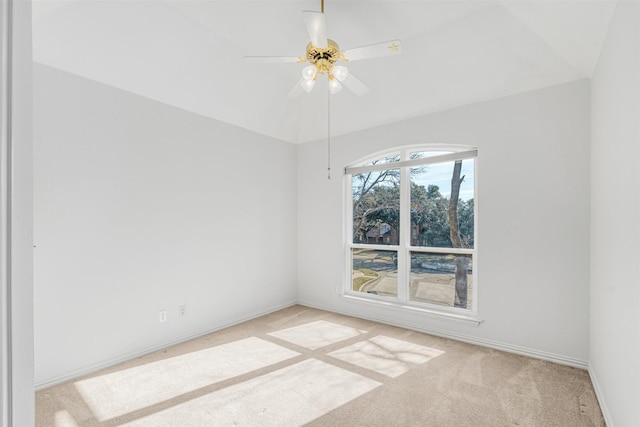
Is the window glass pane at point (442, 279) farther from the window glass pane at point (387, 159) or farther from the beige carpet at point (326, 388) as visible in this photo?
→ the window glass pane at point (387, 159)

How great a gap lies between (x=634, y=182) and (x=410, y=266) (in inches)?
96.2

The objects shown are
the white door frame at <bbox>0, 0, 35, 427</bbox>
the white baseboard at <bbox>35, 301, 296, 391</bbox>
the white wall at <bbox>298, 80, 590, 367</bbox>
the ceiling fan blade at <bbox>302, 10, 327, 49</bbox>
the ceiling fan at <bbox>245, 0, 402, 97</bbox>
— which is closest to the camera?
the white door frame at <bbox>0, 0, 35, 427</bbox>

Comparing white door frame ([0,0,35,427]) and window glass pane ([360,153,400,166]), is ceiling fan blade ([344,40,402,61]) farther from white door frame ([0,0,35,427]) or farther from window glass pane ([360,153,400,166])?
white door frame ([0,0,35,427])

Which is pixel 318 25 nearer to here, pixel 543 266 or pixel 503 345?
pixel 543 266

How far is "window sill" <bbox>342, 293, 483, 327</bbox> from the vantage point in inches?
130

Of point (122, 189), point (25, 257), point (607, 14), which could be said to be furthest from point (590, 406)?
point (122, 189)

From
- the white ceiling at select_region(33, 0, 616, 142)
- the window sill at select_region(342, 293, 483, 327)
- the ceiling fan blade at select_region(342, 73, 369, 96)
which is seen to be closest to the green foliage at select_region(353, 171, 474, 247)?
the window sill at select_region(342, 293, 483, 327)

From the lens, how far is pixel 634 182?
63.1 inches

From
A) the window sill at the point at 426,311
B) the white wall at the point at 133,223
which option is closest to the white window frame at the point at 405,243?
the window sill at the point at 426,311

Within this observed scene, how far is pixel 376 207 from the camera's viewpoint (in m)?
4.17

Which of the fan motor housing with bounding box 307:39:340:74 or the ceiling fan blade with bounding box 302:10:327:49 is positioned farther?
the fan motor housing with bounding box 307:39:340:74

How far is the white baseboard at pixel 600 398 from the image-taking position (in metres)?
2.00

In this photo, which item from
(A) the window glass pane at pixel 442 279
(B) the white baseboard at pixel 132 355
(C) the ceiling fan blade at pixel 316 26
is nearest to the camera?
(C) the ceiling fan blade at pixel 316 26

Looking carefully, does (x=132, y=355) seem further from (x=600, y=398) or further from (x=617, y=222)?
(x=617, y=222)
